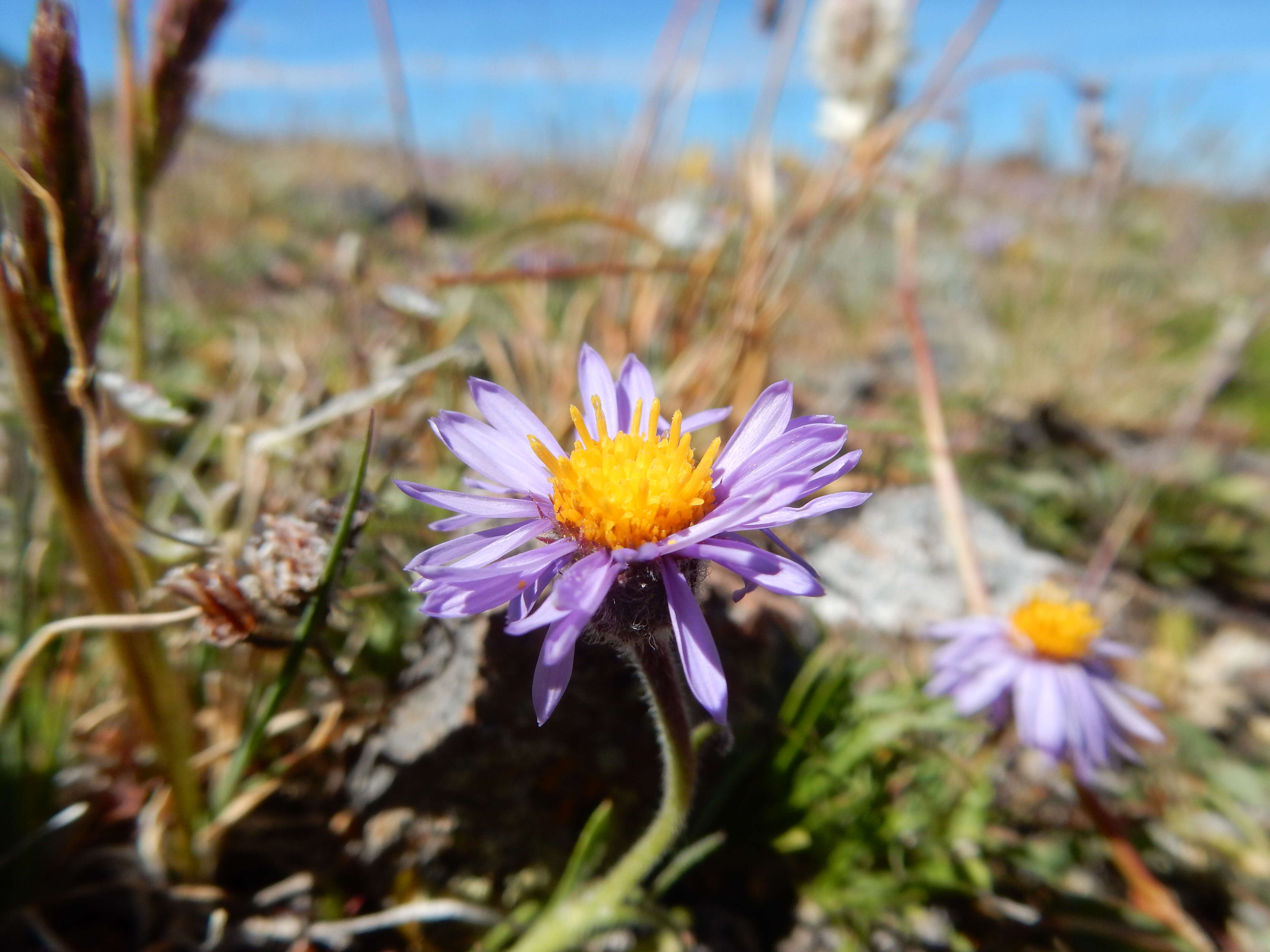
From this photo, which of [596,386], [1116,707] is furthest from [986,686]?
[596,386]

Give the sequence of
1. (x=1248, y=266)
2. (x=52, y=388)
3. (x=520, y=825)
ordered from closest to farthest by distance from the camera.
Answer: (x=52, y=388) < (x=520, y=825) < (x=1248, y=266)

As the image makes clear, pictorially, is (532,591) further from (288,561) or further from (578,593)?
(288,561)

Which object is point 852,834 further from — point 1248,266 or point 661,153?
point 1248,266

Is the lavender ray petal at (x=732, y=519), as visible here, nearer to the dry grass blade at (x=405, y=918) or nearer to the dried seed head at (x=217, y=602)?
the dried seed head at (x=217, y=602)

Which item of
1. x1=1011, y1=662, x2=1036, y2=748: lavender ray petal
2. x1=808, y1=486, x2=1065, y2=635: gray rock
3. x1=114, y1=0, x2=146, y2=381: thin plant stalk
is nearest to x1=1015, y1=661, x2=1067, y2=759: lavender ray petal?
x1=1011, y1=662, x2=1036, y2=748: lavender ray petal

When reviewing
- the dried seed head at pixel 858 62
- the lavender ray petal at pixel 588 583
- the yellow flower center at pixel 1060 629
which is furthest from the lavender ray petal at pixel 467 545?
the dried seed head at pixel 858 62

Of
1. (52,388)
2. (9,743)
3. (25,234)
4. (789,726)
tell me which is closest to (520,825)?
(789,726)

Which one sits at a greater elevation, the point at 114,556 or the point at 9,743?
the point at 114,556

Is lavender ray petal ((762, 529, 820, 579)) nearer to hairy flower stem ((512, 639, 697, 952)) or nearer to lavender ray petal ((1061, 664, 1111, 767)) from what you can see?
hairy flower stem ((512, 639, 697, 952))
